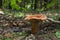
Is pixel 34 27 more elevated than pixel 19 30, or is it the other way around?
pixel 34 27

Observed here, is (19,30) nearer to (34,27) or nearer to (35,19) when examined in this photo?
(34,27)

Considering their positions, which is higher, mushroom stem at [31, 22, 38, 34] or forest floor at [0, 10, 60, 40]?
mushroom stem at [31, 22, 38, 34]

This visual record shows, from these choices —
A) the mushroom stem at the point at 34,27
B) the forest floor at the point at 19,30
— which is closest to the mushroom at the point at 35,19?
the mushroom stem at the point at 34,27

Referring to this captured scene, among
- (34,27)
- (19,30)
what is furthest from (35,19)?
(19,30)

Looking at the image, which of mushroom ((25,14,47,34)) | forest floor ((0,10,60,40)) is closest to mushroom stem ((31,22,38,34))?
mushroom ((25,14,47,34))

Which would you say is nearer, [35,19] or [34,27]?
[35,19]

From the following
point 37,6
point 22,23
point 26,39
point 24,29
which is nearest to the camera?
point 26,39

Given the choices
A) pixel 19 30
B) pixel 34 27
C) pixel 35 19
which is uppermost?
pixel 35 19

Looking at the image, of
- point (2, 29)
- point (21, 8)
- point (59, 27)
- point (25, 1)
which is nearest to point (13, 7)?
point (21, 8)

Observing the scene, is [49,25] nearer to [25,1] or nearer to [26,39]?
[26,39]

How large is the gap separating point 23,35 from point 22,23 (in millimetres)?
793

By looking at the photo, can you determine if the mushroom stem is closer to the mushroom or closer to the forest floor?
the mushroom

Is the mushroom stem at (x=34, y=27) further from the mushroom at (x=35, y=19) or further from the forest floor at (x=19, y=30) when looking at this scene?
the forest floor at (x=19, y=30)

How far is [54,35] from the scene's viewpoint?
403 cm
